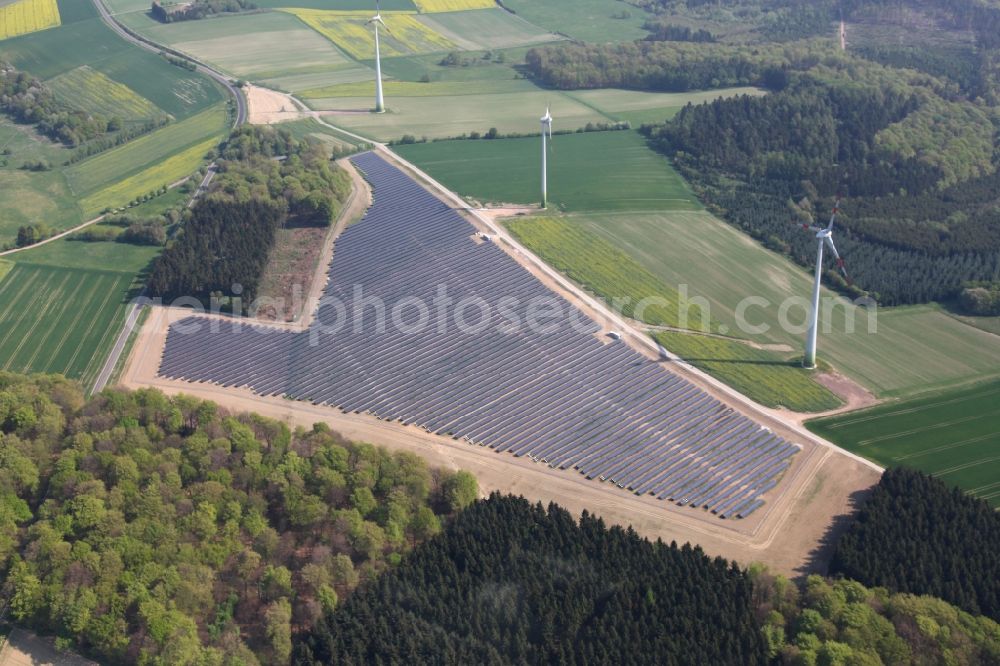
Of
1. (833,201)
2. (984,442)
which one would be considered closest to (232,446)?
(984,442)

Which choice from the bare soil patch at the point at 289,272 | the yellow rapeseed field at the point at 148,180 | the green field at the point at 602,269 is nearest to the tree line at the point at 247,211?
the bare soil patch at the point at 289,272

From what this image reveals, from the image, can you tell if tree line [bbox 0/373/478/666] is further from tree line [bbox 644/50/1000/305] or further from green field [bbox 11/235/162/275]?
tree line [bbox 644/50/1000/305]

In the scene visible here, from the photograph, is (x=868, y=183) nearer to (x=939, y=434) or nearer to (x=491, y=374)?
(x=939, y=434)

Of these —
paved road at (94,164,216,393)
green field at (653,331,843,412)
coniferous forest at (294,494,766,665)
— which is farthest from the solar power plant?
coniferous forest at (294,494,766,665)

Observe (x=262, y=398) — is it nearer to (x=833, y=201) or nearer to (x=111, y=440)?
(x=111, y=440)

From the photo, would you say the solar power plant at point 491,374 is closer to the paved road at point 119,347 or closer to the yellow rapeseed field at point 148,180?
the paved road at point 119,347

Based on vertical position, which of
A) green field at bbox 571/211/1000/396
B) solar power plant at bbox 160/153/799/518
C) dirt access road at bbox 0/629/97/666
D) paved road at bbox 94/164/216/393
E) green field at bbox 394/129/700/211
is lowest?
dirt access road at bbox 0/629/97/666
